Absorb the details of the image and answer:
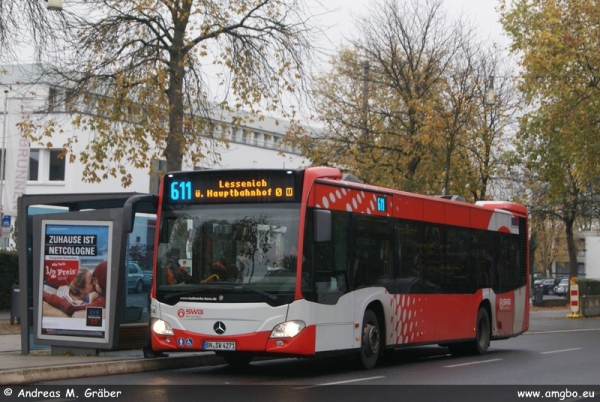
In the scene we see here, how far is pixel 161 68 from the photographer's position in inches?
890

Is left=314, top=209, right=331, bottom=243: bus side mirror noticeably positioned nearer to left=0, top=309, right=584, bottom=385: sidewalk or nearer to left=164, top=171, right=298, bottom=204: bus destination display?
left=164, top=171, right=298, bottom=204: bus destination display

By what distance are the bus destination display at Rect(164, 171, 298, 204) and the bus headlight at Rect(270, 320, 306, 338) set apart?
1671mm

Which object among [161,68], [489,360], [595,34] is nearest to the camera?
[489,360]

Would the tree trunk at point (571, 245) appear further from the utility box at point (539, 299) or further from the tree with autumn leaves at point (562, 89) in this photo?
the tree with autumn leaves at point (562, 89)

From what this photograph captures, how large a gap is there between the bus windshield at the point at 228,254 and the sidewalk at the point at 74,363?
1244 millimetres

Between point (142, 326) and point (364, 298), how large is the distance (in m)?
3.82

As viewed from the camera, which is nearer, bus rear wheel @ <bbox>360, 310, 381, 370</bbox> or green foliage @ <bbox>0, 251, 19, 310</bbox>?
bus rear wheel @ <bbox>360, 310, 381, 370</bbox>

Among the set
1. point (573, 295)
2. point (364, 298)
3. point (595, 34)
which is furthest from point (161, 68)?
point (573, 295)

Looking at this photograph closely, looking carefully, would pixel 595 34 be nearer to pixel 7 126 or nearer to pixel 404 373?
pixel 404 373

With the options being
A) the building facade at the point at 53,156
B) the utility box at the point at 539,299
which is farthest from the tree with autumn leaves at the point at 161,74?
the utility box at the point at 539,299

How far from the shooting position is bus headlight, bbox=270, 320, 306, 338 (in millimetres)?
12625

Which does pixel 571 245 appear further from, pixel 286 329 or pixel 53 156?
pixel 286 329

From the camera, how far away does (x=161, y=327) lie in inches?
523

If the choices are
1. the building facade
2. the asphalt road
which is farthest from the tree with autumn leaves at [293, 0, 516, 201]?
the asphalt road
